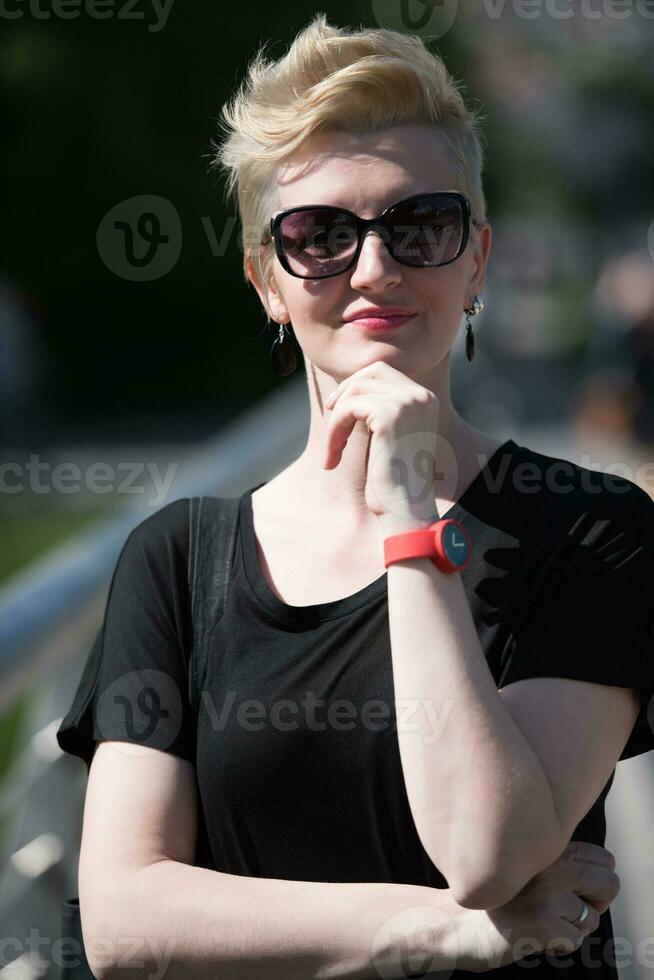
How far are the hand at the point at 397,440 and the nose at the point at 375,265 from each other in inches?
5.8

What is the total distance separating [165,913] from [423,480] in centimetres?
70

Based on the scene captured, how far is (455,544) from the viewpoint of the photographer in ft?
5.57

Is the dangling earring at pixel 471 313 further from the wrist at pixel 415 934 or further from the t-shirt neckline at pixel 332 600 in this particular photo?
the wrist at pixel 415 934

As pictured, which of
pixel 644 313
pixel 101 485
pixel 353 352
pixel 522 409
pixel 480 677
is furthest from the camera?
pixel 101 485

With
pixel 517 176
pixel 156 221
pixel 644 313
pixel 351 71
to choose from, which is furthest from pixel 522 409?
pixel 517 176

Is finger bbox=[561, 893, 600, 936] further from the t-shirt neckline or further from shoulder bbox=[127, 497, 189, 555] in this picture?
shoulder bbox=[127, 497, 189, 555]

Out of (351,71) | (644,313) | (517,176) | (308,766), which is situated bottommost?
(308,766)

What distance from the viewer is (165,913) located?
1.77 meters

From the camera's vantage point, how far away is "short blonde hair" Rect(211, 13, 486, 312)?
1.93 m

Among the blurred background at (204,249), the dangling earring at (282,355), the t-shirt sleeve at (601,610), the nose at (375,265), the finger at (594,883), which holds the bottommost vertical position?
the finger at (594,883)

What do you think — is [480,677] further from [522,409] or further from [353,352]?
[522,409]

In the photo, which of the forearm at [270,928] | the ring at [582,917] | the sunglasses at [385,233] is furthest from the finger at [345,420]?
the ring at [582,917]

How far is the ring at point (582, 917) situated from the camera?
1.69 m

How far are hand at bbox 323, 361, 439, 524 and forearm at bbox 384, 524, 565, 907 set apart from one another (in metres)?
0.17
